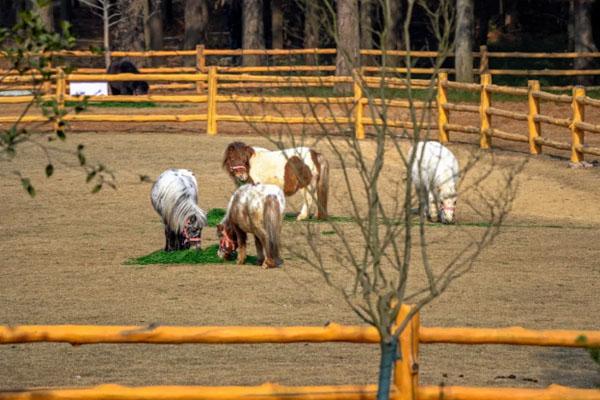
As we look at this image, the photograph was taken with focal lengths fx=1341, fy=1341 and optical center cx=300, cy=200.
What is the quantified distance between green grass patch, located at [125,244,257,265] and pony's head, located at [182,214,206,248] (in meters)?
0.09

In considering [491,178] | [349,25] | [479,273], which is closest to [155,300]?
[479,273]

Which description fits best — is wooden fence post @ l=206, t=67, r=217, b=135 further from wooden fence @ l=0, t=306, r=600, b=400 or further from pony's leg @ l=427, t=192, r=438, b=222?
wooden fence @ l=0, t=306, r=600, b=400

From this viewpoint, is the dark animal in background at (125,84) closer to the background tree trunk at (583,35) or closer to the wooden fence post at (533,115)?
the background tree trunk at (583,35)

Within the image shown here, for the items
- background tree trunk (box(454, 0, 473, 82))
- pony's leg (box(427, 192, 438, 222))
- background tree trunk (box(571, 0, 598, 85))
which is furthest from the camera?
background tree trunk (box(571, 0, 598, 85))

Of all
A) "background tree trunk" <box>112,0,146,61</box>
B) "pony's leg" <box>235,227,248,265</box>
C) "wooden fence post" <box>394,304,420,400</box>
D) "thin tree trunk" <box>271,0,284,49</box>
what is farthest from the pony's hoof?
"thin tree trunk" <box>271,0,284,49</box>

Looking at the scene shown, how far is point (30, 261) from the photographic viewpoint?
1214cm

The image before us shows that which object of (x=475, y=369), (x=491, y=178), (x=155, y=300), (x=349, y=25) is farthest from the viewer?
(x=349, y=25)

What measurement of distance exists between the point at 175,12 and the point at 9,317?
177ft

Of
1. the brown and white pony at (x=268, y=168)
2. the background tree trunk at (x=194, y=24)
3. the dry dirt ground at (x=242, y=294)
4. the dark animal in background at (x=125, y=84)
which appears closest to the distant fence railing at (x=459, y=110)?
the dry dirt ground at (x=242, y=294)

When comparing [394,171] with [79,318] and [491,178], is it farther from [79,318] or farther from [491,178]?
[79,318]

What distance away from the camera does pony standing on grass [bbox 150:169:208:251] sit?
1173cm

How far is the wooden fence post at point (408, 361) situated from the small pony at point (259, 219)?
5446 millimetres

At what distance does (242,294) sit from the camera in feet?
34.0

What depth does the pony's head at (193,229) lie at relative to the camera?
11.9 metres
